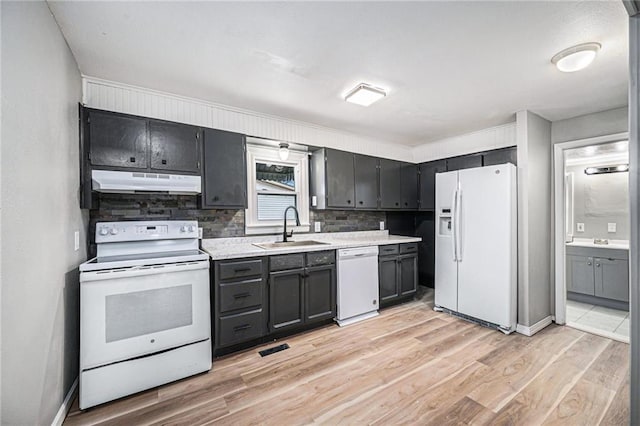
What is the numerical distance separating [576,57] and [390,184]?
245cm

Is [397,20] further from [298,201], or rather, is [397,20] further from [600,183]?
[600,183]

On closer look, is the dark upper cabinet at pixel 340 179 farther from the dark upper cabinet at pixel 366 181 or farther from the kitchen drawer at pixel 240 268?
the kitchen drawer at pixel 240 268

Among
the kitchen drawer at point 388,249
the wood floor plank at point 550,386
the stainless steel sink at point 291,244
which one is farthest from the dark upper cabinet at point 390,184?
the wood floor plank at point 550,386

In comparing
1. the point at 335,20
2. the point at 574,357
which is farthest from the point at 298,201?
the point at 574,357

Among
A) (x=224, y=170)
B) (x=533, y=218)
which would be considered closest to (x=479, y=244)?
(x=533, y=218)

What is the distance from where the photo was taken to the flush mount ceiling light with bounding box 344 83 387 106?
257 centimetres

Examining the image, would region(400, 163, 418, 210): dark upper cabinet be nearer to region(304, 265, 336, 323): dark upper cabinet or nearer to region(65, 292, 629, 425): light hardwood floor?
region(304, 265, 336, 323): dark upper cabinet

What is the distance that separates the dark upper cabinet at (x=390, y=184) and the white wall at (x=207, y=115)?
1.39 ft

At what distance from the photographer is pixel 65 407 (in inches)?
70.2

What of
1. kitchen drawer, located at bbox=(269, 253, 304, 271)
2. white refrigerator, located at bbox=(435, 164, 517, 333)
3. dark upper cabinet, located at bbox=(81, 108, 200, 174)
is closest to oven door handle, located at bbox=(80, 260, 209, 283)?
kitchen drawer, located at bbox=(269, 253, 304, 271)

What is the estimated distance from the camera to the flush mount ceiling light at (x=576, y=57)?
1939 mm

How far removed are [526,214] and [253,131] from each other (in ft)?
10.7

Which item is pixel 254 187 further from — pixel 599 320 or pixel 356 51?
pixel 599 320

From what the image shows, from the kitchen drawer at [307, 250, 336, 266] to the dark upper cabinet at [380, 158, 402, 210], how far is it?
4.48ft
